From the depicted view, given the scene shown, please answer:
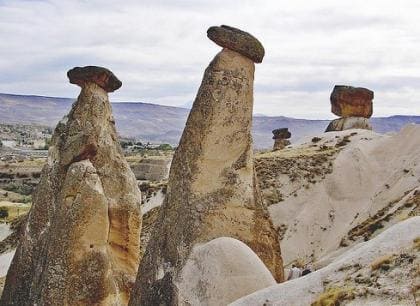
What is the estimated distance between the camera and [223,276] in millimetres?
10148

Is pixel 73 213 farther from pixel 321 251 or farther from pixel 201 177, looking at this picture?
pixel 321 251

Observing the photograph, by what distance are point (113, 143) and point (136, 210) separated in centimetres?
156

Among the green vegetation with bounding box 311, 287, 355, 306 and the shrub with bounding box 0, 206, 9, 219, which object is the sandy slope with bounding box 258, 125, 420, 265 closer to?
the green vegetation with bounding box 311, 287, 355, 306

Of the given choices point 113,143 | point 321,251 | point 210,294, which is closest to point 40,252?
point 113,143

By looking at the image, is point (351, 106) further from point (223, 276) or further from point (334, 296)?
point (334, 296)

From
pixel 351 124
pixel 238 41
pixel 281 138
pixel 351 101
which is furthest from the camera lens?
pixel 281 138

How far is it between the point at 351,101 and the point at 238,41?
87.0ft

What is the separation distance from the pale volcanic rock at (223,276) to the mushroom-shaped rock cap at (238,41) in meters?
3.48

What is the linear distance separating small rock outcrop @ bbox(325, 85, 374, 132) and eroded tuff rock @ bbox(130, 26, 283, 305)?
1023 inches

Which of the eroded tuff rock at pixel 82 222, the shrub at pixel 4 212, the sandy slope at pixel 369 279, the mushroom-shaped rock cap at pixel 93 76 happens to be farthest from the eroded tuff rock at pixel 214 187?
the shrub at pixel 4 212

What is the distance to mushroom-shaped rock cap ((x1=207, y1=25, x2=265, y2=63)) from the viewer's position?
12219 millimetres

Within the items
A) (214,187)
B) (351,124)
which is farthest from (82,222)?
(351,124)

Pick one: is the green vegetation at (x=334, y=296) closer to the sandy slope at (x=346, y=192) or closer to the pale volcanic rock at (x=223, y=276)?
the pale volcanic rock at (x=223, y=276)

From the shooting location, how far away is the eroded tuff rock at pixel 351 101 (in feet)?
123
